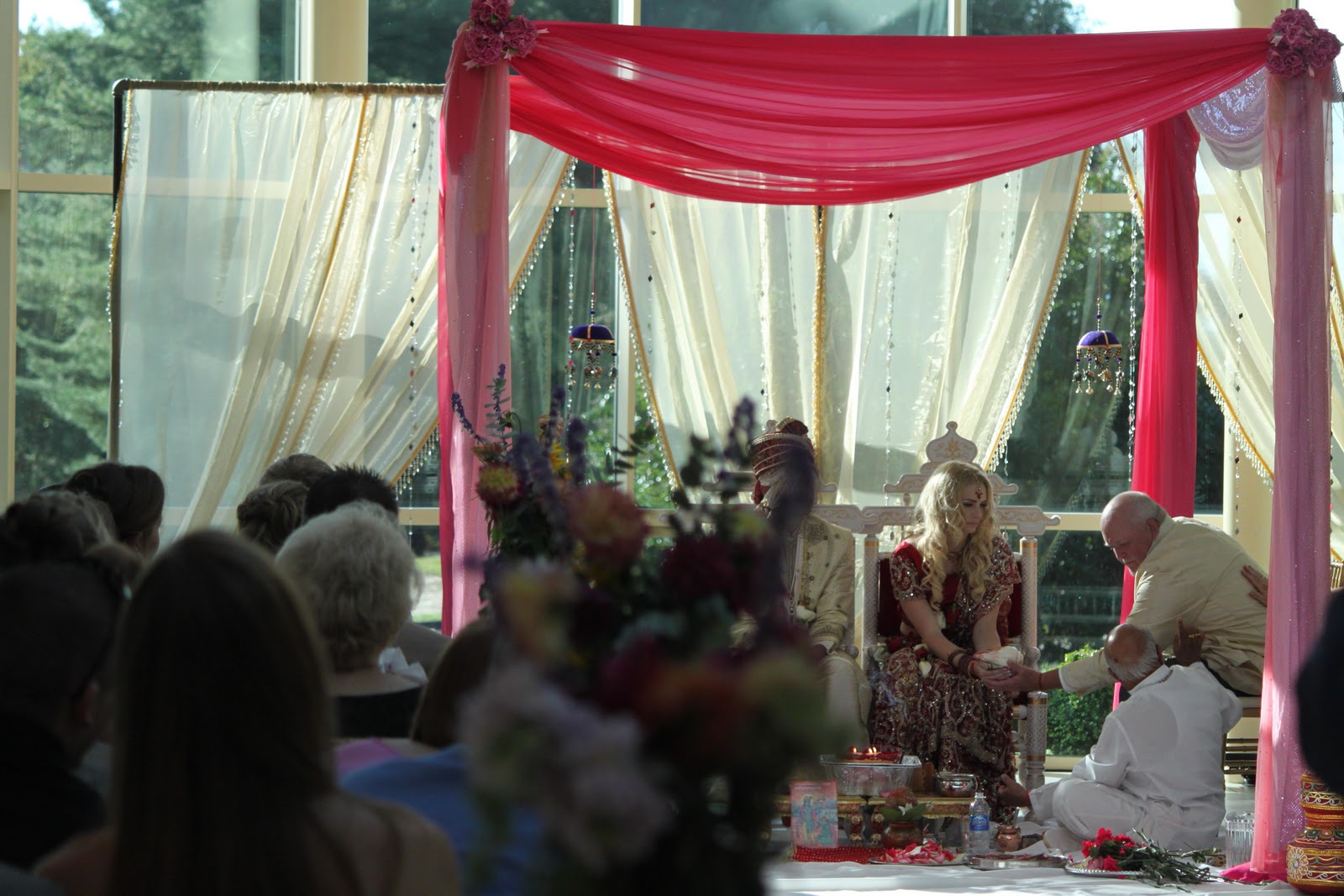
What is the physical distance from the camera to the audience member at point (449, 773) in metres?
1.86

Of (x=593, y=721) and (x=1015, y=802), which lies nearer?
(x=593, y=721)

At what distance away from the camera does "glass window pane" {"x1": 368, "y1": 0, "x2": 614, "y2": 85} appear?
7246 millimetres

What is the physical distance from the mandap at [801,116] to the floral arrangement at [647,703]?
3674mm

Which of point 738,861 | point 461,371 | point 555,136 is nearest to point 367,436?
point 461,371

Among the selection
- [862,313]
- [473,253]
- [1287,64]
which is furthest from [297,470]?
[1287,64]

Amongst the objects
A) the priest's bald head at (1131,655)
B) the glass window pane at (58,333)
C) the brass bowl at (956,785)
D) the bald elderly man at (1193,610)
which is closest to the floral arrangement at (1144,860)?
the brass bowl at (956,785)

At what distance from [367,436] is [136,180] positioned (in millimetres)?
1444

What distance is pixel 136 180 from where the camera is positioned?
625 centimetres

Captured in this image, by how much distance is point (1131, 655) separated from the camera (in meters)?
5.54

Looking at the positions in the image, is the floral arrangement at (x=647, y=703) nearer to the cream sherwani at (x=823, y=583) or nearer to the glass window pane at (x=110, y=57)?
the cream sherwani at (x=823, y=583)

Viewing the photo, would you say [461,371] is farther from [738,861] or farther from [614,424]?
[738,861]

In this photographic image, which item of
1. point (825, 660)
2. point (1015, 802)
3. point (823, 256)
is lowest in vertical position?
point (1015, 802)

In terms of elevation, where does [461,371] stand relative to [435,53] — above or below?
below

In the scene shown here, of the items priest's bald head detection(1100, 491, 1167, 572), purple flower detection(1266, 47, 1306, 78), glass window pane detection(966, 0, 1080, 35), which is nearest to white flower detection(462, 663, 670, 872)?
purple flower detection(1266, 47, 1306, 78)
